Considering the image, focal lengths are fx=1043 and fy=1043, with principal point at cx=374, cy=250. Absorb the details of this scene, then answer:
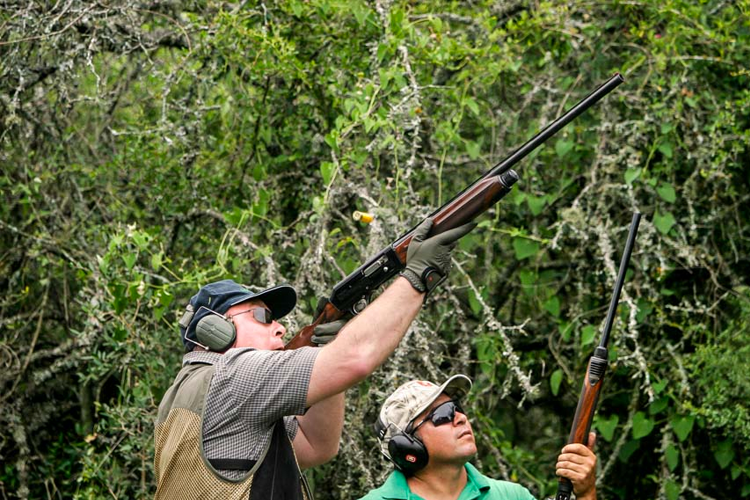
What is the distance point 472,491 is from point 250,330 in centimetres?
90

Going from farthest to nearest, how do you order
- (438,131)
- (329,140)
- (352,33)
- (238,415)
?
(352,33) < (438,131) < (329,140) < (238,415)

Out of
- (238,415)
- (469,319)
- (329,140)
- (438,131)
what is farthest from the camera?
(469,319)

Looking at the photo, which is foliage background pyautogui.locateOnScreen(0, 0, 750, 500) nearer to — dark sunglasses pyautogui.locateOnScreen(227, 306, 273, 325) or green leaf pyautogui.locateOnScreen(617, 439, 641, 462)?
green leaf pyautogui.locateOnScreen(617, 439, 641, 462)

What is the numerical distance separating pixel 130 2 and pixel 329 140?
54.8 inches

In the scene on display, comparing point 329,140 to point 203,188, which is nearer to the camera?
point 329,140

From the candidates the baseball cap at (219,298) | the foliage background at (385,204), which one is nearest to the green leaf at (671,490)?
the foliage background at (385,204)

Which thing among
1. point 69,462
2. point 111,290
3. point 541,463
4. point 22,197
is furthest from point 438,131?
point 69,462

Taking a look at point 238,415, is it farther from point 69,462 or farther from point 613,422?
point 69,462

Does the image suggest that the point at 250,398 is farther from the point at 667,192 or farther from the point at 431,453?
the point at 667,192

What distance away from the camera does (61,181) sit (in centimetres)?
550

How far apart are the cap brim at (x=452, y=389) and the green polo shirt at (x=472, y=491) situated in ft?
0.69

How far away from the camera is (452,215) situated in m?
2.76

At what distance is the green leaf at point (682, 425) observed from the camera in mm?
4738

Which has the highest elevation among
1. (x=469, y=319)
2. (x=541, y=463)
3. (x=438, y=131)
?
(x=438, y=131)
